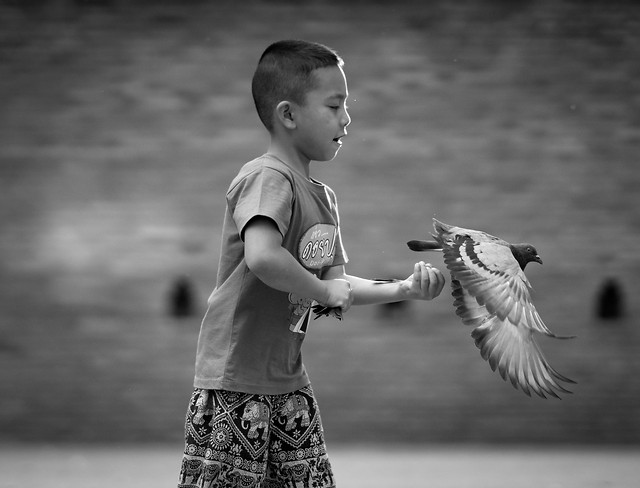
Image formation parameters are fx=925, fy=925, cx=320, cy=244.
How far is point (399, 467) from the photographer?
5789 mm

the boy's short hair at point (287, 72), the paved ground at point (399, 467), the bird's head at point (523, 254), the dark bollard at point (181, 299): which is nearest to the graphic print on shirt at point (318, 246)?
the boy's short hair at point (287, 72)

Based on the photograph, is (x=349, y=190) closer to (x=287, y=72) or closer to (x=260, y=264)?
(x=287, y=72)

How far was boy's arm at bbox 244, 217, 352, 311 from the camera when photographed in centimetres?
233

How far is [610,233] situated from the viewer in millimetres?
6281

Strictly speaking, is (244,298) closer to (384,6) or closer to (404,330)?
(404,330)

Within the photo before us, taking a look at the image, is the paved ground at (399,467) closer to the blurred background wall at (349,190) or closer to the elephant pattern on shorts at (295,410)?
the blurred background wall at (349,190)

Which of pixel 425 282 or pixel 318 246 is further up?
pixel 318 246

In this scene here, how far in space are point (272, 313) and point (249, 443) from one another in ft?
1.21

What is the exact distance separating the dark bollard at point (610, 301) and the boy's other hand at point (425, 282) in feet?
12.9

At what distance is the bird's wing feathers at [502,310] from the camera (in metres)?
2.43

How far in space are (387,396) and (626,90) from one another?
2652mm

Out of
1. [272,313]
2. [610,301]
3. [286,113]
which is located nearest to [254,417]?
[272,313]

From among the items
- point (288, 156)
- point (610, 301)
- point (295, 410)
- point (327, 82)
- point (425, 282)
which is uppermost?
point (610, 301)

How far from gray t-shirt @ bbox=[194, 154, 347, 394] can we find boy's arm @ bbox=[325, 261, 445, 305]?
0.18 m
